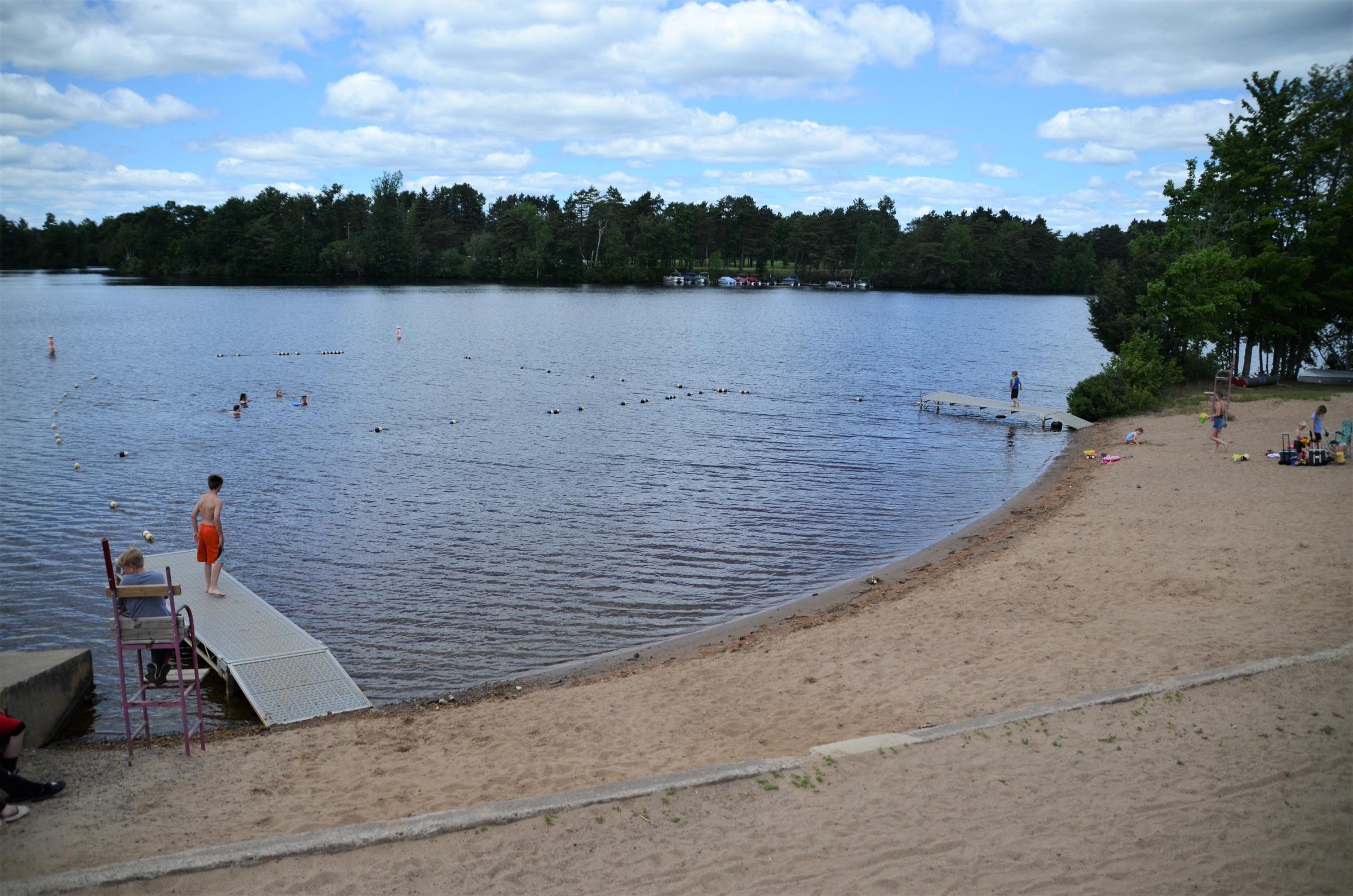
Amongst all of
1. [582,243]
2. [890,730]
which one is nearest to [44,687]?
[890,730]

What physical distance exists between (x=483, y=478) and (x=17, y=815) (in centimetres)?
1780

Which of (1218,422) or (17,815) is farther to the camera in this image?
(1218,422)

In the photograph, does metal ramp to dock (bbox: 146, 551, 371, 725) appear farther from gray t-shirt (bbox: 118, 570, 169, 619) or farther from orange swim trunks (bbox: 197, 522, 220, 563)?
gray t-shirt (bbox: 118, 570, 169, 619)

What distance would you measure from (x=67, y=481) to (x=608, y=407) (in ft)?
66.0

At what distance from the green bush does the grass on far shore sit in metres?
0.81

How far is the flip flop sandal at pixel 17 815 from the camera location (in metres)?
7.62

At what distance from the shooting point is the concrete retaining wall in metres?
10.1

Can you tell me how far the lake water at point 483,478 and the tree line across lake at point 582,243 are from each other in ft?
265

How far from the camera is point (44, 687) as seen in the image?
34.9ft

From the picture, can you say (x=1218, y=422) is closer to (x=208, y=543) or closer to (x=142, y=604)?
(x=208, y=543)

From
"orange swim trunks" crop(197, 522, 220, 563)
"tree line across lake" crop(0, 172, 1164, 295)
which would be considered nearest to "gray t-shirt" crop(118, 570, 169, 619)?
"orange swim trunks" crop(197, 522, 220, 563)

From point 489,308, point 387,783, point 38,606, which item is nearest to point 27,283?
point 489,308

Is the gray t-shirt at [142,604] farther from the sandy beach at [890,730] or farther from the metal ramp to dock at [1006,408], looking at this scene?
the metal ramp to dock at [1006,408]

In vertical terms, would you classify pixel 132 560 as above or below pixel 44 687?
above
